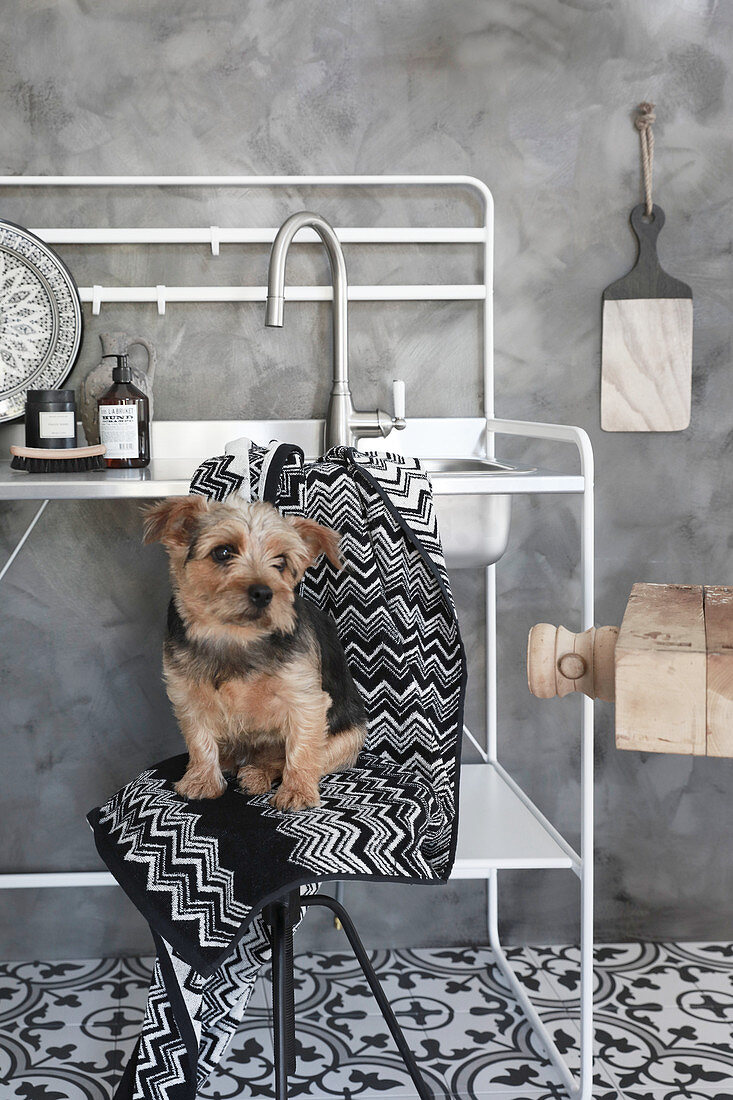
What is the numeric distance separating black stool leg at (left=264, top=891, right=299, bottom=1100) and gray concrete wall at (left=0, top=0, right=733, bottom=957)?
0.94 meters

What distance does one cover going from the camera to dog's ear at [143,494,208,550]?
1.27m

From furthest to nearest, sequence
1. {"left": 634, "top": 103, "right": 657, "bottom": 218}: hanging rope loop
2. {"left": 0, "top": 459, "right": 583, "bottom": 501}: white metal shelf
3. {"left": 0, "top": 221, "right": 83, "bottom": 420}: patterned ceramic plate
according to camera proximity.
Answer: {"left": 634, "top": 103, "right": 657, "bottom": 218}: hanging rope loop → {"left": 0, "top": 221, "right": 83, "bottom": 420}: patterned ceramic plate → {"left": 0, "top": 459, "right": 583, "bottom": 501}: white metal shelf

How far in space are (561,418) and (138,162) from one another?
1055 millimetres

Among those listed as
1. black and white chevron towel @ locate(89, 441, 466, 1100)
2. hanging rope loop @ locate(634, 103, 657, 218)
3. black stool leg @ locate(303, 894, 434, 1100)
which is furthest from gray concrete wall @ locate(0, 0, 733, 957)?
black stool leg @ locate(303, 894, 434, 1100)

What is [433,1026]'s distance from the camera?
6.11 feet

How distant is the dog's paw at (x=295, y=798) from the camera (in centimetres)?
130

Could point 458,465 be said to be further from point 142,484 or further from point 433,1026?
point 433,1026

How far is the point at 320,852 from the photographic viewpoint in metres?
1.21

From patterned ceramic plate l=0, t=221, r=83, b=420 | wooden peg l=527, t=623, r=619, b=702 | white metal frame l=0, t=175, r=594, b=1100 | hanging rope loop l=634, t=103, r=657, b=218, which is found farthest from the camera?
hanging rope loop l=634, t=103, r=657, b=218

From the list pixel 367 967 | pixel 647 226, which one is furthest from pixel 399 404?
pixel 367 967

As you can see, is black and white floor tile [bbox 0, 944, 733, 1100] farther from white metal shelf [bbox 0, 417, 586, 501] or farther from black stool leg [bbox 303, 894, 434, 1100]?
white metal shelf [bbox 0, 417, 586, 501]

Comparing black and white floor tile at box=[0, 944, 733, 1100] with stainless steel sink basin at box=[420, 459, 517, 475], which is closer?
black and white floor tile at box=[0, 944, 733, 1100]

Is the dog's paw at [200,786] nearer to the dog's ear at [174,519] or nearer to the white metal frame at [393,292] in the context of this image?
the dog's ear at [174,519]

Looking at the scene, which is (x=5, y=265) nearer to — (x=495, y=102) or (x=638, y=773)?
(x=495, y=102)
